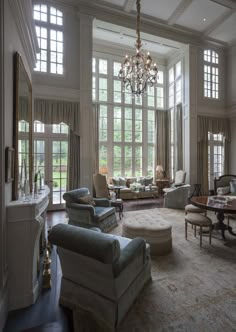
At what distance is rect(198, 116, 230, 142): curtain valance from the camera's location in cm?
819

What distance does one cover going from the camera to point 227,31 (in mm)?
7824

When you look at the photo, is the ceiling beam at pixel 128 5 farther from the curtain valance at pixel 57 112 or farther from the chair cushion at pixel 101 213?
the chair cushion at pixel 101 213

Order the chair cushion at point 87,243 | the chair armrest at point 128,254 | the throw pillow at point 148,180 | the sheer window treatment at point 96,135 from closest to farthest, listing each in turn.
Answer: the chair cushion at point 87,243 → the chair armrest at point 128,254 → the sheer window treatment at point 96,135 → the throw pillow at point 148,180

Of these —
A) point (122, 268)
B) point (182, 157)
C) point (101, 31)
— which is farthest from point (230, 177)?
point (101, 31)

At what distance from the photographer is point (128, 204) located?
7301mm

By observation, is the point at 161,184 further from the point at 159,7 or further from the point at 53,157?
the point at 159,7

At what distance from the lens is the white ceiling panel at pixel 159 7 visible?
6.41m

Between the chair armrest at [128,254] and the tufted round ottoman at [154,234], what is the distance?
0.88 m

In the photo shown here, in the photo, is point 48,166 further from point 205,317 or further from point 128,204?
point 205,317

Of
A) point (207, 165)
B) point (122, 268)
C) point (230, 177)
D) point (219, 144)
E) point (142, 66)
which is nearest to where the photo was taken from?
point (122, 268)

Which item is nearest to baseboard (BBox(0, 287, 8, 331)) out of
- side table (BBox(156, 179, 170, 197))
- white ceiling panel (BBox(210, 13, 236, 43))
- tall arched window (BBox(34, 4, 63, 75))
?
tall arched window (BBox(34, 4, 63, 75))

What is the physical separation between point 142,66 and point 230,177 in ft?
16.5

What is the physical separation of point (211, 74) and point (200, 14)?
94.4 inches

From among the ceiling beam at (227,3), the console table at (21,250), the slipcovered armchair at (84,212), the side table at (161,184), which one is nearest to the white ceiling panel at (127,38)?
the ceiling beam at (227,3)
